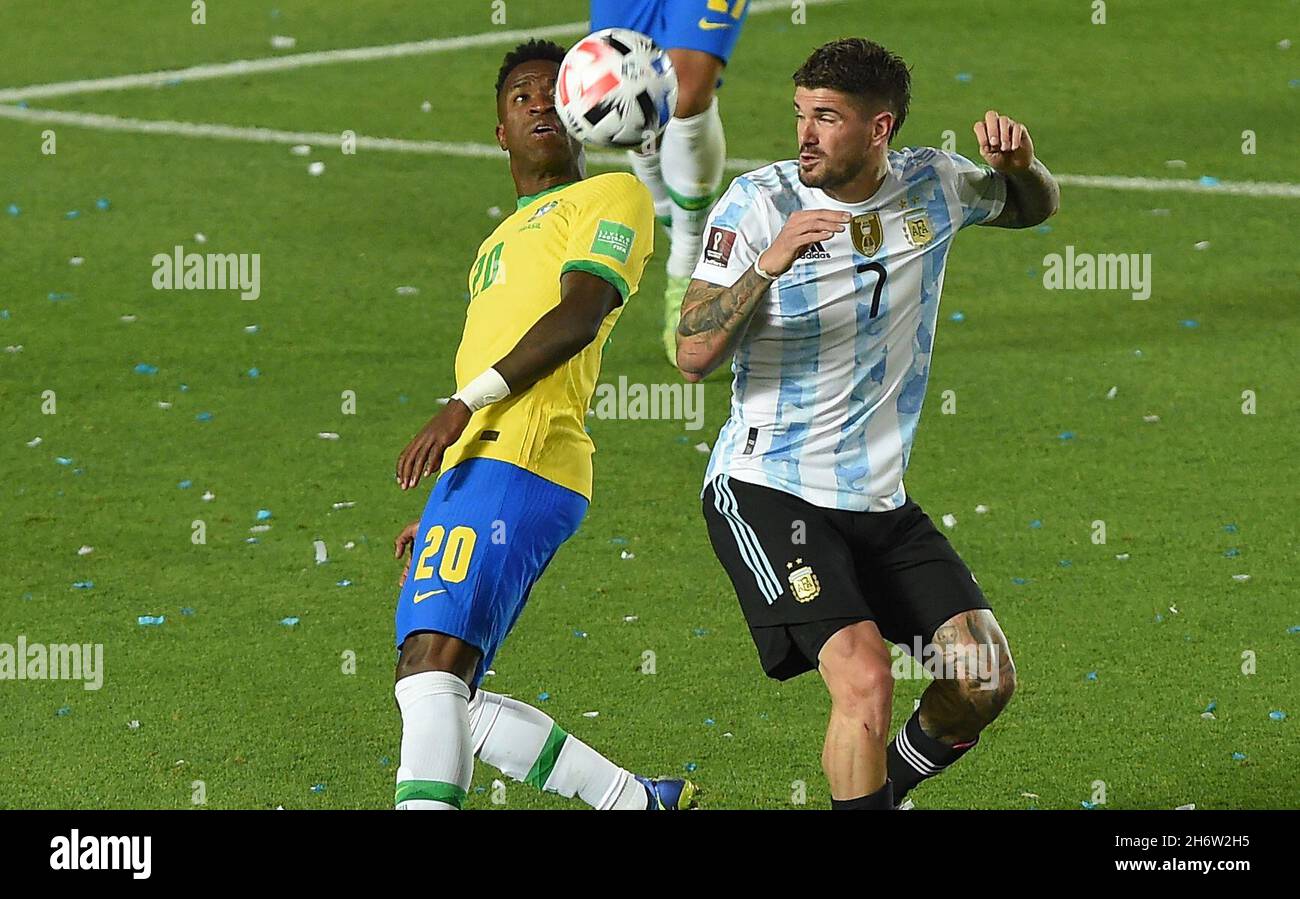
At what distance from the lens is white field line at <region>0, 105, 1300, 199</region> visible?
1103 cm

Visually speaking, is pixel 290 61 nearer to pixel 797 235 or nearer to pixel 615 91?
pixel 615 91

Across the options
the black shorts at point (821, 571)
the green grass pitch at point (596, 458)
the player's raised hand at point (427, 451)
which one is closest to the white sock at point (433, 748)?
the player's raised hand at point (427, 451)

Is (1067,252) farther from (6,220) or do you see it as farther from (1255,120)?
(6,220)

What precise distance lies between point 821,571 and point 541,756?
0.83 m

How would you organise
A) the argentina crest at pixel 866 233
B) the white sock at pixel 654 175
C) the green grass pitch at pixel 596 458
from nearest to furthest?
the argentina crest at pixel 866 233 → the green grass pitch at pixel 596 458 → the white sock at pixel 654 175

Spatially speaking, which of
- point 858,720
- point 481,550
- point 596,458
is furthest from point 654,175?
point 858,720

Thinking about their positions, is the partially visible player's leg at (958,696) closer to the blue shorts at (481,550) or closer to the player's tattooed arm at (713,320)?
the player's tattooed arm at (713,320)

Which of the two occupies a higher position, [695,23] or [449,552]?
[695,23]

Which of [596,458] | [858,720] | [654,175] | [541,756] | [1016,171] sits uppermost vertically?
[1016,171]

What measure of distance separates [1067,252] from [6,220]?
18.0ft

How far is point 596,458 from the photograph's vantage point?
7.65m

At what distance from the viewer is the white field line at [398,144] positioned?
36.2 feet

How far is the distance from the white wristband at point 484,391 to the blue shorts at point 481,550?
17 cm

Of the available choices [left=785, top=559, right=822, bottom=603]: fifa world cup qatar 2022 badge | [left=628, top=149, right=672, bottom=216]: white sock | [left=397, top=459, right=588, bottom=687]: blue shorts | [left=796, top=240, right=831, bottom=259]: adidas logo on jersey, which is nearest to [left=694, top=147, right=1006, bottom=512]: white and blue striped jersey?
[left=796, top=240, right=831, bottom=259]: adidas logo on jersey
